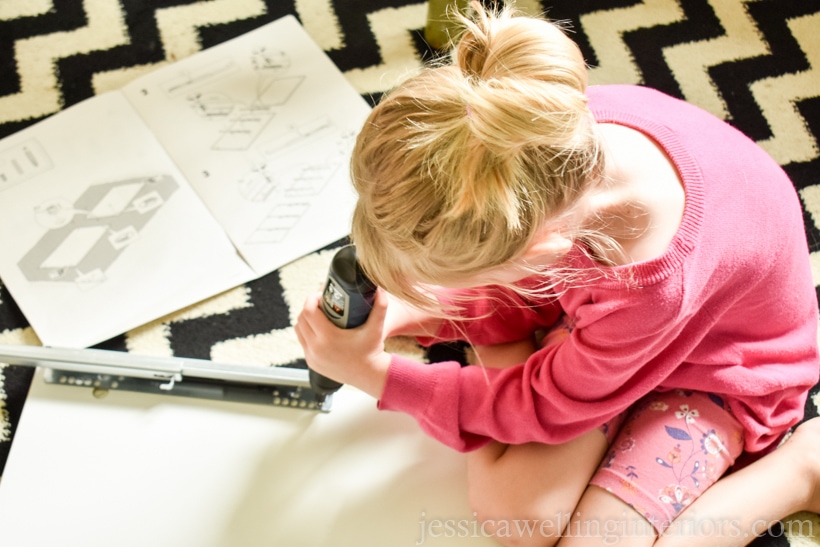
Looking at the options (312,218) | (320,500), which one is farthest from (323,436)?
(312,218)

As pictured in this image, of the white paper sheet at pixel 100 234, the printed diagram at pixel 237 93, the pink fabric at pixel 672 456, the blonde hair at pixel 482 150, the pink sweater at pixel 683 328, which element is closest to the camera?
the blonde hair at pixel 482 150

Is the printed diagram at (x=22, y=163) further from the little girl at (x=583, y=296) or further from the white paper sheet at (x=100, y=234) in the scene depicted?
the little girl at (x=583, y=296)

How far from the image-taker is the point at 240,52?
3.23 feet

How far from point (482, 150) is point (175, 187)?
0.57 meters

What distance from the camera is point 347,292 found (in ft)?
1.87

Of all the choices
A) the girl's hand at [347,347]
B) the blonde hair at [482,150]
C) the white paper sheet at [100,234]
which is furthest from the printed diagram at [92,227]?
the blonde hair at [482,150]

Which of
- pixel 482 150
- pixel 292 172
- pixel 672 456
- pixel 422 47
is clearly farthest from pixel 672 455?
pixel 422 47

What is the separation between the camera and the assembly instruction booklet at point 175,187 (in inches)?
32.1

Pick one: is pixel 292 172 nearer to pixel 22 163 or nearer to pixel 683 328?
pixel 22 163

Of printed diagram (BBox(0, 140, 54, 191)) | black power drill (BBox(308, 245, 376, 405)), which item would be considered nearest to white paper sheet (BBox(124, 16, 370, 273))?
printed diagram (BBox(0, 140, 54, 191))

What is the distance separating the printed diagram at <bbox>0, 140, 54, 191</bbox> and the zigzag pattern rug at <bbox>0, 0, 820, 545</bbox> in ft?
0.13

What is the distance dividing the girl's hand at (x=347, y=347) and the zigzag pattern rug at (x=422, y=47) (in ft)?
1.33

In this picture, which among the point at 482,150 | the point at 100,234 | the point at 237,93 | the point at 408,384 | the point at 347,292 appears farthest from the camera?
the point at 237,93

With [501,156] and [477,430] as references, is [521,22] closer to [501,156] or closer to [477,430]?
[501,156]
